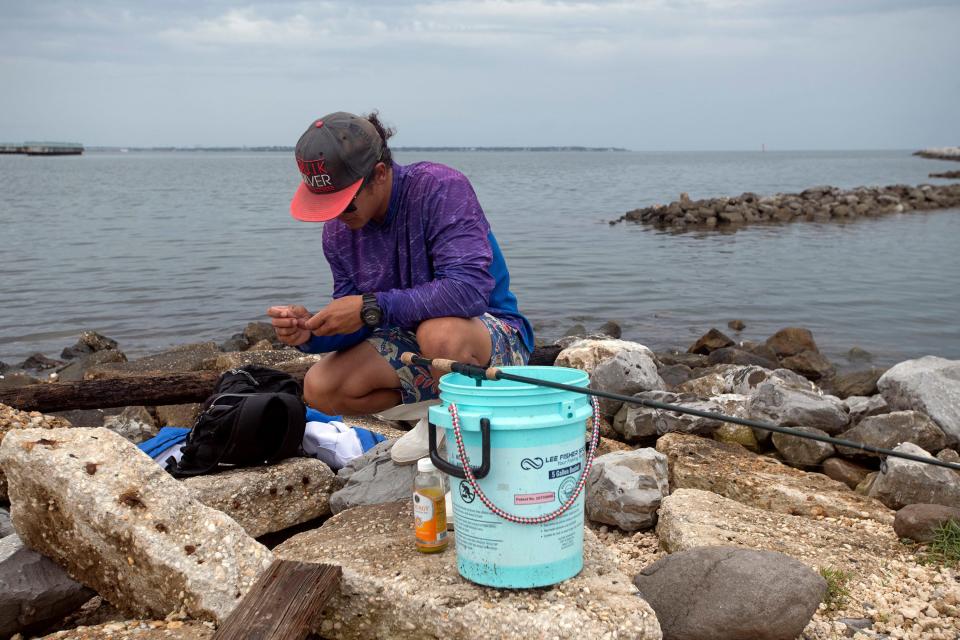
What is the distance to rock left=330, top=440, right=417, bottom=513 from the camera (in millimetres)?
4094

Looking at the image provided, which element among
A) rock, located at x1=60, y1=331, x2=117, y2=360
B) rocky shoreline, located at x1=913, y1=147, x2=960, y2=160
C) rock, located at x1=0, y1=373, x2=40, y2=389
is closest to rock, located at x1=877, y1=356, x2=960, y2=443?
rock, located at x1=0, y1=373, x2=40, y2=389

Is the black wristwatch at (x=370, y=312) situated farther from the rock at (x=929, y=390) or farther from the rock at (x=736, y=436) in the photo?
the rock at (x=929, y=390)

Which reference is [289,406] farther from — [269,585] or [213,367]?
[213,367]

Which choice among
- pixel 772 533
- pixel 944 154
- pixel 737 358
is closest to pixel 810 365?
pixel 737 358

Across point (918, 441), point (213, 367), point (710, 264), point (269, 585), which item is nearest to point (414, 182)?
point (269, 585)

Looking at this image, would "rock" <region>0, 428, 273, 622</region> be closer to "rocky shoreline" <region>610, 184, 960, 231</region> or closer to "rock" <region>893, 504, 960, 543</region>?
"rock" <region>893, 504, 960, 543</region>

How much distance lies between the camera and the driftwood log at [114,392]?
562 cm

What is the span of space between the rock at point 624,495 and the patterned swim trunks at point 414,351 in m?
0.75

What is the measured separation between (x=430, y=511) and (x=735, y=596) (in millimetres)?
1132

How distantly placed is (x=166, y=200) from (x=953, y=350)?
33.2 metres

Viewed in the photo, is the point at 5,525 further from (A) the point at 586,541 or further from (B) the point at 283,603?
(A) the point at 586,541

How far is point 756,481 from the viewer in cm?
466

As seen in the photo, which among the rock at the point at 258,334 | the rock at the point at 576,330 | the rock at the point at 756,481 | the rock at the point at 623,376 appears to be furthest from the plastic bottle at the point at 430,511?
the rock at the point at 576,330

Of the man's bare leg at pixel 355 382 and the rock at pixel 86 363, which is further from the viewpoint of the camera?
the rock at pixel 86 363
